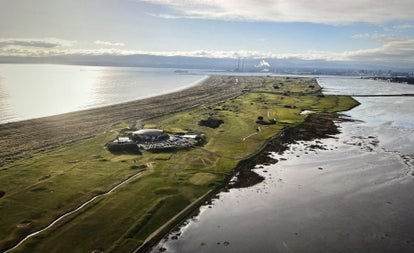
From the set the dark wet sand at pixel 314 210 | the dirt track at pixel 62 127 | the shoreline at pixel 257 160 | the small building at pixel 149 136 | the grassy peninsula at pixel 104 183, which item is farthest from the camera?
the small building at pixel 149 136

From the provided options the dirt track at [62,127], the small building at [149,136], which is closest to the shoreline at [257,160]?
the small building at [149,136]

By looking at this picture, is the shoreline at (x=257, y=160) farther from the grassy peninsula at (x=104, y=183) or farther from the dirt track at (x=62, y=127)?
the dirt track at (x=62, y=127)

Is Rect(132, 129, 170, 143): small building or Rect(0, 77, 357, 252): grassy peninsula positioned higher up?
Rect(132, 129, 170, 143): small building

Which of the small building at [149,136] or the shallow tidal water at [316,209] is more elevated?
the small building at [149,136]

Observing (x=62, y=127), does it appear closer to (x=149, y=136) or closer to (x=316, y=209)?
(x=149, y=136)

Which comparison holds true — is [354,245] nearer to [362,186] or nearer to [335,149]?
[362,186]

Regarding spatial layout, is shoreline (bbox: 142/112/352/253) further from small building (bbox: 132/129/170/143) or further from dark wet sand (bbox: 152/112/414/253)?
small building (bbox: 132/129/170/143)

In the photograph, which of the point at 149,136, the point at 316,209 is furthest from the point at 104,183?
the point at 316,209

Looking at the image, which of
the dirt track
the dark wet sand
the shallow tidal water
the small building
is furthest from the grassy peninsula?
the small building
